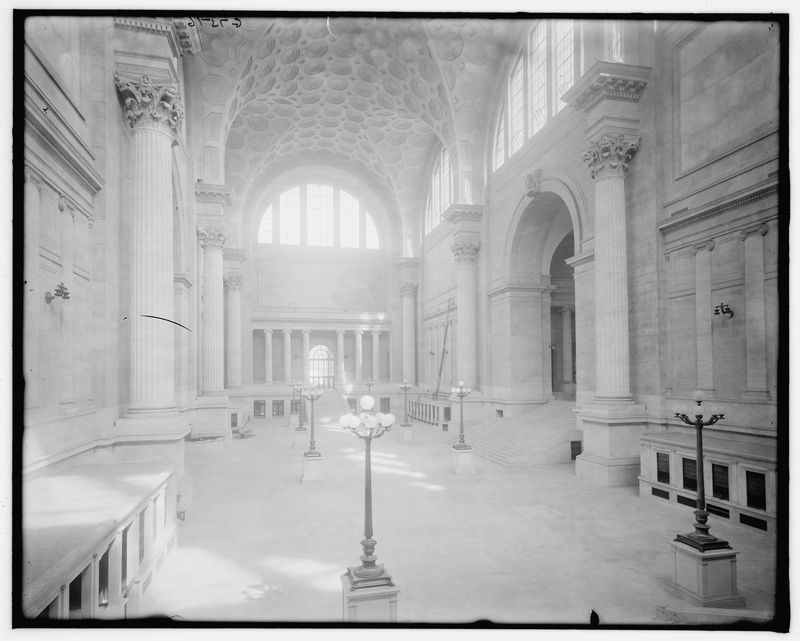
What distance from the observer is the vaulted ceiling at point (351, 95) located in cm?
2053

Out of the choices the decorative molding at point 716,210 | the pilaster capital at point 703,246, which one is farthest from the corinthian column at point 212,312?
the pilaster capital at point 703,246

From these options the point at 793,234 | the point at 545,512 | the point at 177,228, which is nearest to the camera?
the point at 793,234

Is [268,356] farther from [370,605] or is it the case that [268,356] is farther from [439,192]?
[370,605]

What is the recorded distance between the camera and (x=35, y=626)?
5.40m

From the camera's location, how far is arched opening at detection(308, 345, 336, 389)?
39.5 metres

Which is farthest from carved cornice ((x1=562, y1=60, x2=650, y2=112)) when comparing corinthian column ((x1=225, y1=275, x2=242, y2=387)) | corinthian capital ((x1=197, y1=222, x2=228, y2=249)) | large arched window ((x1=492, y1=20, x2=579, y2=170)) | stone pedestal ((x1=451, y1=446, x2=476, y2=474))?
corinthian column ((x1=225, y1=275, x2=242, y2=387))

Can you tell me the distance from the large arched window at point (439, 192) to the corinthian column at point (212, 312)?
43.9 ft

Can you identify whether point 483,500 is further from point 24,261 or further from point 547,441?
point 24,261

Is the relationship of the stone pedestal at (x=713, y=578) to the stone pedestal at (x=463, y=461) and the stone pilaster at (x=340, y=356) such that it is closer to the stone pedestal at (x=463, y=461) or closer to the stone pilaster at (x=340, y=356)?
the stone pedestal at (x=463, y=461)

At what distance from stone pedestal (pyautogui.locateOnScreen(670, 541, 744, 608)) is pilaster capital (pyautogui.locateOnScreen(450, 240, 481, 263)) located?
19.9 m

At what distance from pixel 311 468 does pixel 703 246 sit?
35.9 feet

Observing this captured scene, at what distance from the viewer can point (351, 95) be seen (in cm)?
2812

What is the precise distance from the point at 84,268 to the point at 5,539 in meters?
5.15

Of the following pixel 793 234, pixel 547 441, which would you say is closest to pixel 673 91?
pixel 793 234
